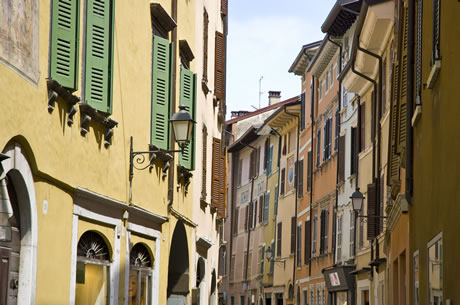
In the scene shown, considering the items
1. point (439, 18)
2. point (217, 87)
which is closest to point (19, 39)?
point (439, 18)

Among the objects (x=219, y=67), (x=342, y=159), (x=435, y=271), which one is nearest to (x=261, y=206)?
(x=342, y=159)

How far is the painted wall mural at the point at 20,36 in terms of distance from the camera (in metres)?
8.59

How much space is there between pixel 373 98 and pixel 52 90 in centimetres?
1776

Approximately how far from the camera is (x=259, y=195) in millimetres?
51406

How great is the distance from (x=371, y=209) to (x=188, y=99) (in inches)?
371

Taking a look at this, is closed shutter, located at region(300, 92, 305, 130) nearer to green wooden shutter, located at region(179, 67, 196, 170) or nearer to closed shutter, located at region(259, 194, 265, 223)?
closed shutter, located at region(259, 194, 265, 223)

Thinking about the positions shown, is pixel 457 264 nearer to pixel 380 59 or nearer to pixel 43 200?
pixel 43 200

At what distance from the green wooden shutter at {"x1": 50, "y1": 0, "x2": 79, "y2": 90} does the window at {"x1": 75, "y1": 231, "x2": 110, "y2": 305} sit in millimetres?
2364

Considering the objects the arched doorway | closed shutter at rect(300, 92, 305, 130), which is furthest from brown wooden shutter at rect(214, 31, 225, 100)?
closed shutter at rect(300, 92, 305, 130)

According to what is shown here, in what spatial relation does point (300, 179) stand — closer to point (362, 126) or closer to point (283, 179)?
point (283, 179)

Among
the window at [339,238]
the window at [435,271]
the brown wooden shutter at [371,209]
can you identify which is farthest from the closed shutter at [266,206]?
the window at [435,271]

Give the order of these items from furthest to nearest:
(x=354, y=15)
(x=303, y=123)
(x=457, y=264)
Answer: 1. (x=303, y=123)
2. (x=354, y=15)
3. (x=457, y=264)

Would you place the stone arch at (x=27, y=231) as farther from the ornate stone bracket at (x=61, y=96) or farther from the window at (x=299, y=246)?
the window at (x=299, y=246)

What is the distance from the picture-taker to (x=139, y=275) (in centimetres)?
1490
